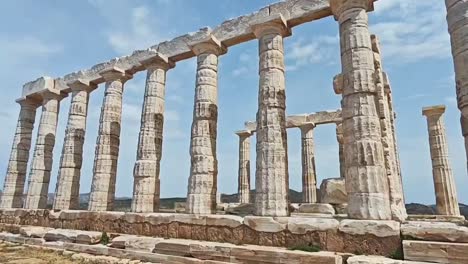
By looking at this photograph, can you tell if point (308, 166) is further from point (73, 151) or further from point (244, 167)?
point (73, 151)

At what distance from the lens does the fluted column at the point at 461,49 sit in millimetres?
7102

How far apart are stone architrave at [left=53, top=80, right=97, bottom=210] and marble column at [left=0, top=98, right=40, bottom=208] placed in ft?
13.5

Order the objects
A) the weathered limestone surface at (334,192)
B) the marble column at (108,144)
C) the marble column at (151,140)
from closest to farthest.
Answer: the marble column at (151,140), the marble column at (108,144), the weathered limestone surface at (334,192)

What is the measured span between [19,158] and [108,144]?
7127 millimetres

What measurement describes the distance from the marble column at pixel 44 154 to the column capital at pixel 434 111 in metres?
20.1

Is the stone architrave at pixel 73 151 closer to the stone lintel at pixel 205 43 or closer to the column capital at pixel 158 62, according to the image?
the column capital at pixel 158 62

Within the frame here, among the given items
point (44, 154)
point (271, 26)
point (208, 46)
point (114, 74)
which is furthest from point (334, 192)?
point (44, 154)

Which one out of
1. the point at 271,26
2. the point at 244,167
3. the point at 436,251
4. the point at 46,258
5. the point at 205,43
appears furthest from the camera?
the point at 244,167

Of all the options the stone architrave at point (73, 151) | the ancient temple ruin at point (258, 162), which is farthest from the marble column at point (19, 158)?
the stone architrave at point (73, 151)

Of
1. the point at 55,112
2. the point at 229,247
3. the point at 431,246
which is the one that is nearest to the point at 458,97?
the point at 431,246

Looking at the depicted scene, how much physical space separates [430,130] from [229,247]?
44.5 feet

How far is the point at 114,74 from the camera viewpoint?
49.2 feet

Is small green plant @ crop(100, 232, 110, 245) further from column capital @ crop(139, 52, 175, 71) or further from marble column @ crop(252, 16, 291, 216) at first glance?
column capital @ crop(139, 52, 175, 71)

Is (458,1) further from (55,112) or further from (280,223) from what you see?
(55,112)
